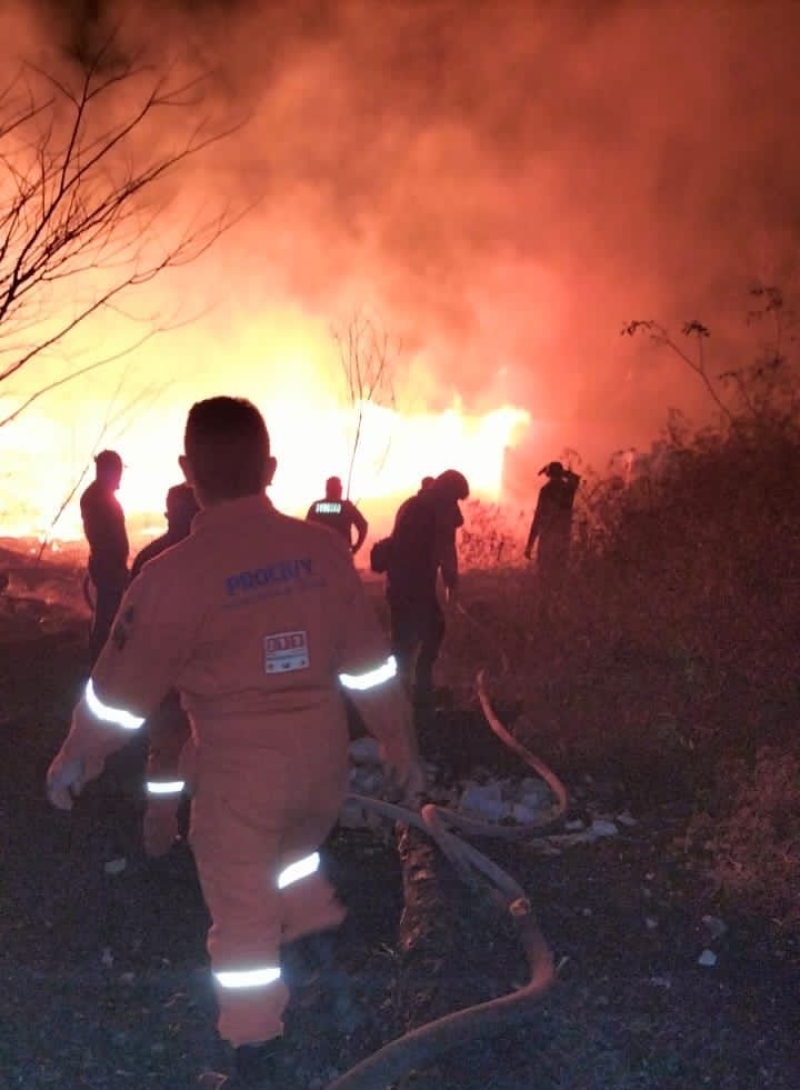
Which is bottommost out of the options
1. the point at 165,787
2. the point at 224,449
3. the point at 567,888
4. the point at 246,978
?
the point at 567,888

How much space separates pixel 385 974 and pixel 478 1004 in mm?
371

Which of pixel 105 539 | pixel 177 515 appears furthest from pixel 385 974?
pixel 105 539

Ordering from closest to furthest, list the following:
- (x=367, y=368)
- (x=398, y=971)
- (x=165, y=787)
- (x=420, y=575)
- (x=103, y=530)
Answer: (x=398, y=971)
(x=165, y=787)
(x=103, y=530)
(x=420, y=575)
(x=367, y=368)

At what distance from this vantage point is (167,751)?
165 inches

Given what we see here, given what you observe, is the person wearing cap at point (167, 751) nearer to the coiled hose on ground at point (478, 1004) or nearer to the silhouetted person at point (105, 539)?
the coiled hose on ground at point (478, 1004)

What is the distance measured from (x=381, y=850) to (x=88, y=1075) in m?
1.70

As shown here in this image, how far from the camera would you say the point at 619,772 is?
554 centimetres

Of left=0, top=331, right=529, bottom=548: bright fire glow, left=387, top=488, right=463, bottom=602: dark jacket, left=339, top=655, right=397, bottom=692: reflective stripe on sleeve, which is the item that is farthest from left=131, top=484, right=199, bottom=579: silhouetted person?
left=0, top=331, right=529, bottom=548: bright fire glow

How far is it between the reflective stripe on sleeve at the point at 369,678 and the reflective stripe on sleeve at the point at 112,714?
0.55m

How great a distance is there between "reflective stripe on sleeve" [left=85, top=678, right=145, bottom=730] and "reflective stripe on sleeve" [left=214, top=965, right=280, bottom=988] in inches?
25.8

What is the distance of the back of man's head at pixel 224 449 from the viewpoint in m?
2.48

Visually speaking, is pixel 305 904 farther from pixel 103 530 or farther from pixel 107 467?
pixel 107 467

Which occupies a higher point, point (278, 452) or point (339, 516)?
point (278, 452)

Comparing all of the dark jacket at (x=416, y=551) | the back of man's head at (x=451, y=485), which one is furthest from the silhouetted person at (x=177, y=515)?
the back of man's head at (x=451, y=485)
